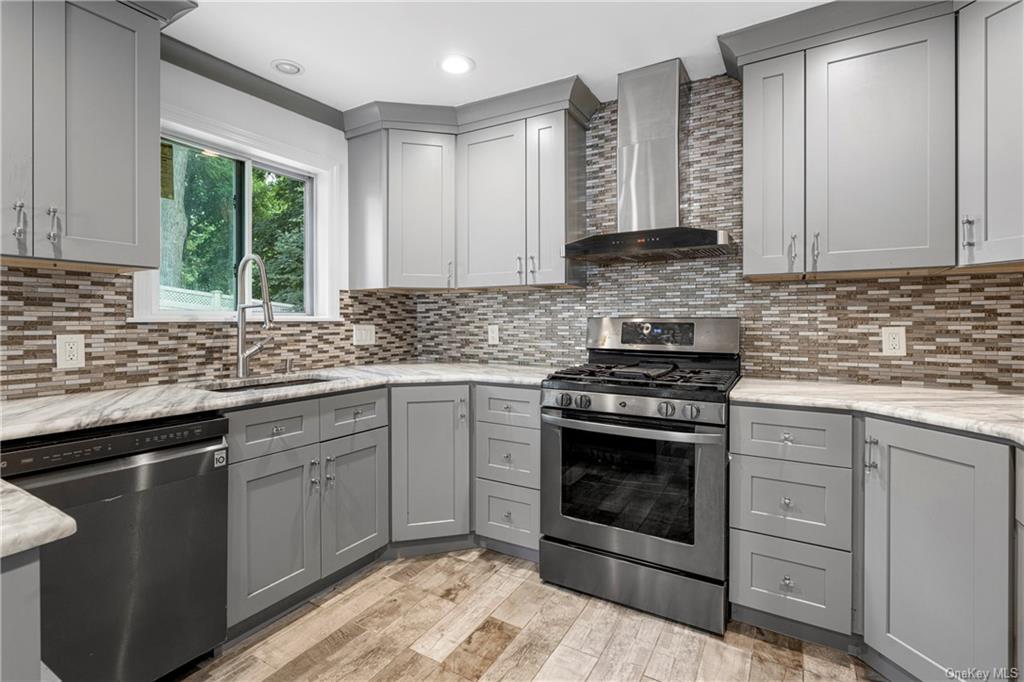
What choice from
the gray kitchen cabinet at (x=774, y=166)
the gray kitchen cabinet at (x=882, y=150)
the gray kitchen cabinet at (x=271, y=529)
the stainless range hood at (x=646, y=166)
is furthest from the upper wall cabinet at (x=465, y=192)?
the gray kitchen cabinet at (x=271, y=529)

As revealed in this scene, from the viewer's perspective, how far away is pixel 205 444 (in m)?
1.80

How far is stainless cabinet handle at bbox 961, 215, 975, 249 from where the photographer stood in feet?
6.28

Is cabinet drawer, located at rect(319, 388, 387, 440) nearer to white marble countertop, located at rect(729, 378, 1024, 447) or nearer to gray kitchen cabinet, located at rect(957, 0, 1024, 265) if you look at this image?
white marble countertop, located at rect(729, 378, 1024, 447)

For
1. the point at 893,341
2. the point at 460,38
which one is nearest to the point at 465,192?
the point at 460,38

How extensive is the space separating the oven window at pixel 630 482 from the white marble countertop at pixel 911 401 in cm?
39

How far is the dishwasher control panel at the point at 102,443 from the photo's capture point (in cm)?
138

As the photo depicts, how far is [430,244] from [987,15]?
8.52 ft

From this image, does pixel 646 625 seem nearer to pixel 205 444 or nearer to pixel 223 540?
pixel 223 540

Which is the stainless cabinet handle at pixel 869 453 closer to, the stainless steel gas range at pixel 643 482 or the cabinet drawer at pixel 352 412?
the stainless steel gas range at pixel 643 482

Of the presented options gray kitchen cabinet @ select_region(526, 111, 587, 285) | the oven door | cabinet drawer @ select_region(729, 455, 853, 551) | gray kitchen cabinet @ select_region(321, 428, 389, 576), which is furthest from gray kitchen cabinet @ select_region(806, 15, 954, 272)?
gray kitchen cabinet @ select_region(321, 428, 389, 576)

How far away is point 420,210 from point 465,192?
292 mm

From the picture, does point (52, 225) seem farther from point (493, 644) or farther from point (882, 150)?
point (882, 150)

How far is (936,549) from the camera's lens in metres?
1.61

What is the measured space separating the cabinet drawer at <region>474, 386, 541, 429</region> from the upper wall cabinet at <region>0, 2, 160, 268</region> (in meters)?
1.54
